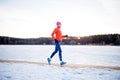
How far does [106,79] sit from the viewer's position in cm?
587

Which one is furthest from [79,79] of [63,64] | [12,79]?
[63,64]

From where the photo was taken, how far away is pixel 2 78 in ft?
20.0

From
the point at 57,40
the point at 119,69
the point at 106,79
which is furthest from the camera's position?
the point at 57,40

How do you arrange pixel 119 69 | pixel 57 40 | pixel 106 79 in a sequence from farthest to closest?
pixel 57 40 → pixel 119 69 → pixel 106 79

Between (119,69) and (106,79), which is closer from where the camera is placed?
(106,79)

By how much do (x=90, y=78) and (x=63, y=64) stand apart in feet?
10.3

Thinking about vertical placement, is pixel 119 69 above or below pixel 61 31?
below

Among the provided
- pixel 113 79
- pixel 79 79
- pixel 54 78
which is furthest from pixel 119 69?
pixel 54 78

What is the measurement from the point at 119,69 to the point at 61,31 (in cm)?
317

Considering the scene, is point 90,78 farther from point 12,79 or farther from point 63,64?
point 63,64

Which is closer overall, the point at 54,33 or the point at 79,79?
the point at 79,79

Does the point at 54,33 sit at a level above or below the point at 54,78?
above

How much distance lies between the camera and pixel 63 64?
9.10m

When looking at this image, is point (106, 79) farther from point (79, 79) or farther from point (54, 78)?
point (54, 78)
